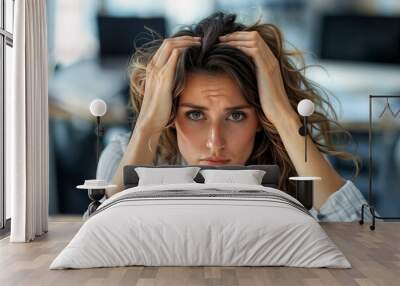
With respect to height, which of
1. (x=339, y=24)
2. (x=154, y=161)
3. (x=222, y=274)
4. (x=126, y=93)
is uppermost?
(x=339, y=24)

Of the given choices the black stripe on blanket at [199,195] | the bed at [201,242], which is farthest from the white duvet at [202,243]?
the black stripe on blanket at [199,195]

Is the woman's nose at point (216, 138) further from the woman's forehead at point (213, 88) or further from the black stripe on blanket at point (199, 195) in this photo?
the black stripe on blanket at point (199, 195)

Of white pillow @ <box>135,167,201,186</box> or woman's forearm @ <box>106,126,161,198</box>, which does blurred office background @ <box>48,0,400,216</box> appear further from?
white pillow @ <box>135,167,201,186</box>

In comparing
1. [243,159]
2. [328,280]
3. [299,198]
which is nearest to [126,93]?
[243,159]

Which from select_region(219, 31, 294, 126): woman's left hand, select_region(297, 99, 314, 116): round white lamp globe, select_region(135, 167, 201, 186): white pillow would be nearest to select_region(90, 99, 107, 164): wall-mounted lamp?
select_region(135, 167, 201, 186): white pillow

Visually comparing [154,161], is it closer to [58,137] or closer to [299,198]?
[58,137]

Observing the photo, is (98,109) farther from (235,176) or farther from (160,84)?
(235,176)

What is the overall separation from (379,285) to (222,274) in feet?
3.42

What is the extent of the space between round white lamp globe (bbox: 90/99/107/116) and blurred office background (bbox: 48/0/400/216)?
0.42 metres

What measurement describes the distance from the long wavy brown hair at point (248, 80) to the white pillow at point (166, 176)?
2.19 feet

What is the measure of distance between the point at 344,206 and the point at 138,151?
2.58 meters

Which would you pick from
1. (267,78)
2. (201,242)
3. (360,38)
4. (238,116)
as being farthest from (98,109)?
(360,38)

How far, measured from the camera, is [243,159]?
7223 millimetres

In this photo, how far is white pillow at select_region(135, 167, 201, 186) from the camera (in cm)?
644
